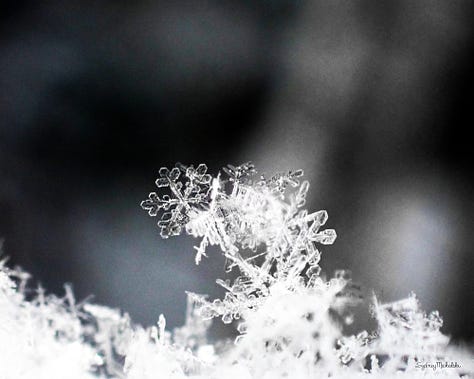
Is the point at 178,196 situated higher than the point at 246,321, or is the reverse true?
the point at 178,196

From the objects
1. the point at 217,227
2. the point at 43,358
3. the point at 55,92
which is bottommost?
the point at 43,358

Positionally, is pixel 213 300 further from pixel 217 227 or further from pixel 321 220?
pixel 321 220

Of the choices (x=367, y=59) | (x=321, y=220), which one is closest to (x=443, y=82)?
(x=367, y=59)

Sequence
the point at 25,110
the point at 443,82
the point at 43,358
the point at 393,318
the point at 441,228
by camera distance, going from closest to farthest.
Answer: the point at 43,358
the point at 393,318
the point at 441,228
the point at 443,82
the point at 25,110

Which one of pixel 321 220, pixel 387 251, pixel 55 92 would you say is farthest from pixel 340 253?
pixel 55 92

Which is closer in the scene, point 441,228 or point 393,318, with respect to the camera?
point 393,318

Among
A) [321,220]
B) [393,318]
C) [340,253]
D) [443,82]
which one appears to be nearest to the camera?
[393,318]

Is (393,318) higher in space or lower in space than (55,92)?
lower
